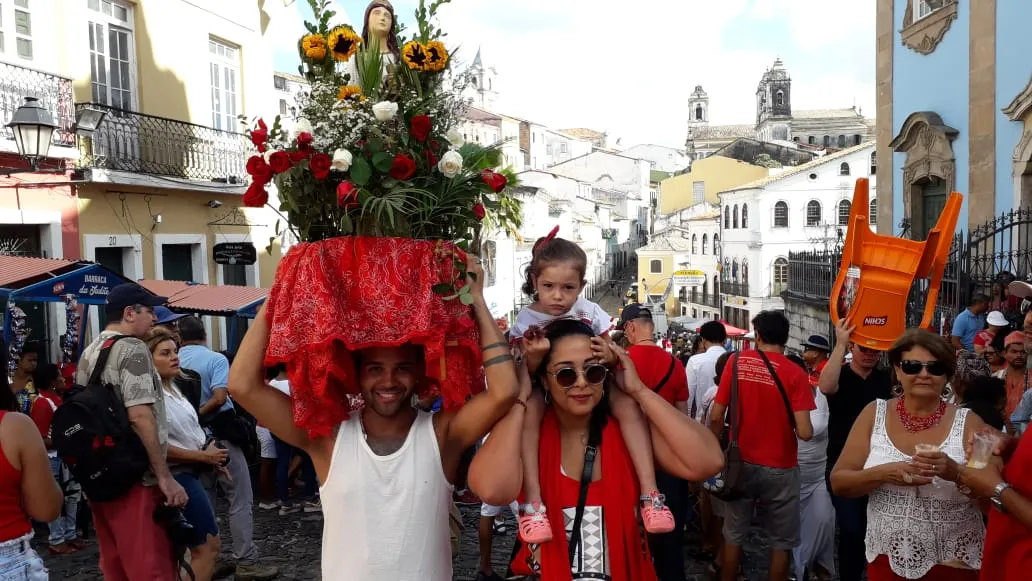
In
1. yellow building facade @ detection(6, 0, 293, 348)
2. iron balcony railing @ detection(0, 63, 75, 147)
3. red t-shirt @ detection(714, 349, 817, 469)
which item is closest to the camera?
red t-shirt @ detection(714, 349, 817, 469)

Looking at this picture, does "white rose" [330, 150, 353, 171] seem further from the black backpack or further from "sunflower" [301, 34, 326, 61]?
the black backpack

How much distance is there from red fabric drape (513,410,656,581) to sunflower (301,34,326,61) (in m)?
1.71

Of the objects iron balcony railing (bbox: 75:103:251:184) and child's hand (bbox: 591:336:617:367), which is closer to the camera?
child's hand (bbox: 591:336:617:367)

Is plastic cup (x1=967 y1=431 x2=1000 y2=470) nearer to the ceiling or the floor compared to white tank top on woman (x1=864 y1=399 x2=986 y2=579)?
nearer to the ceiling

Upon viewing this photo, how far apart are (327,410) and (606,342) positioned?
3.41ft

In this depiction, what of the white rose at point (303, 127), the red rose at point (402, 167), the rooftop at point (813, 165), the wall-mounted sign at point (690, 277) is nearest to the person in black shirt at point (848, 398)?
the red rose at point (402, 167)

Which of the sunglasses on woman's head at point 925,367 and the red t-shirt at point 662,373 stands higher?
the sunglasses on woman's head at point 925,367

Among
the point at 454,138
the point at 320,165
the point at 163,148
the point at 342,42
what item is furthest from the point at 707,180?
the point at 320,165

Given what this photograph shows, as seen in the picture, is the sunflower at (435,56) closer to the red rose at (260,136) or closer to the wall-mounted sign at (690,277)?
the red rose at (260,136)

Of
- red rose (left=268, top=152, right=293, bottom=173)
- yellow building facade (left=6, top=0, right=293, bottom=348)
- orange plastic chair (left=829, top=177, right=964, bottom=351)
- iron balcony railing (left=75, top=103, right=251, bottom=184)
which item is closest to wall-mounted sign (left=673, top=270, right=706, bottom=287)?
yellow building facade (left=6, top=0, right=293, bottom=348)

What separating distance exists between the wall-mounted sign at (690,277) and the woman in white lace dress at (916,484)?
54.6m

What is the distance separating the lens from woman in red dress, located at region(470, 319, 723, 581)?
117 inches

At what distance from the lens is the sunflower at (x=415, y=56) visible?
3.08 m

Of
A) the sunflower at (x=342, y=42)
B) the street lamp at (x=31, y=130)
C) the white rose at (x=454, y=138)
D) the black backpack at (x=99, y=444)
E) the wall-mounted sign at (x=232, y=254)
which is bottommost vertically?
the black backpack at (x=99, y=444)
